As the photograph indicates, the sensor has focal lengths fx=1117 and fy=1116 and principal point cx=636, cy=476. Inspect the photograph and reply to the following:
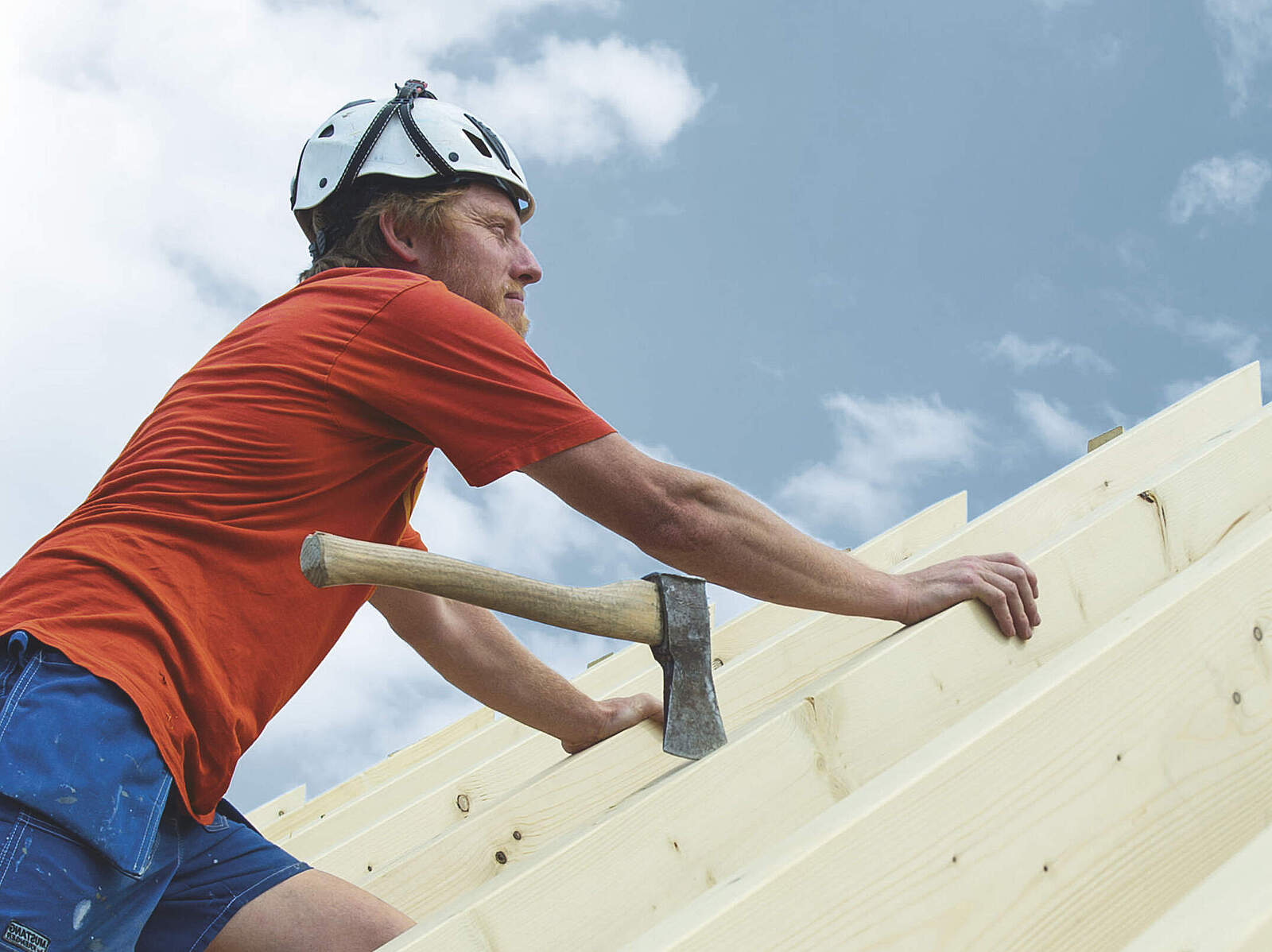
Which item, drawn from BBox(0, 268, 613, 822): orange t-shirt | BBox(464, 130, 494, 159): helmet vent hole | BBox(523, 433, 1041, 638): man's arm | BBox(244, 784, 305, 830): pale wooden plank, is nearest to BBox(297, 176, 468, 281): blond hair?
BBox(464, 130, 494, 159): helmet vent hole

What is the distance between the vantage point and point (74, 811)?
1286 mm

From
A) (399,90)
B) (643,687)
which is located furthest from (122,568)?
(643,687)

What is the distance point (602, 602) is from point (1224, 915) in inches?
32.7

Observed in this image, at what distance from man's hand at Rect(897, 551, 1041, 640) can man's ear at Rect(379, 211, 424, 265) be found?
3.44 ft

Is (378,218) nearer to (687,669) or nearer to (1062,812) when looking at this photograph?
(687,669)

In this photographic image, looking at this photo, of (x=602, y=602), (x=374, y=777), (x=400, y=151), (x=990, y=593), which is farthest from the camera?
(x=374, y=777)

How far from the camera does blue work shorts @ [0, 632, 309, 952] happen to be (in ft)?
4.17

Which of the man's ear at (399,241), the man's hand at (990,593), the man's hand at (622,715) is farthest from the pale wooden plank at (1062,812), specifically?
the man's ear at (399,241)

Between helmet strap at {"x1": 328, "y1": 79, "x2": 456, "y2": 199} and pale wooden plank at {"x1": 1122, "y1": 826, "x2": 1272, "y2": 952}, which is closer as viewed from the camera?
pale wooden plank at {"x1": 1122, "y1": 826, "x2": 1272, "y2": 952}

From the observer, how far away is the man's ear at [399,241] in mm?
2061

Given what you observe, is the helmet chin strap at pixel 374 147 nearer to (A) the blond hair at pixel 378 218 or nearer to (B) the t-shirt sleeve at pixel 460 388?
(A) the blond hair at pixel 378 218

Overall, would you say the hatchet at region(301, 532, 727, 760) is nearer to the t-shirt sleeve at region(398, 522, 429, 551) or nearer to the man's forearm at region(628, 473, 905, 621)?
the man's forearm at region(628, 473, 905, 621)

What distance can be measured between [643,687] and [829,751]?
1688 mm

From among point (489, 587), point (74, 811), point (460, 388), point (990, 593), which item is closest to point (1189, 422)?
point (990, 593)
